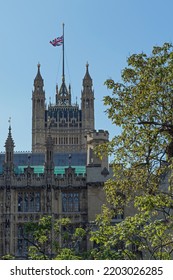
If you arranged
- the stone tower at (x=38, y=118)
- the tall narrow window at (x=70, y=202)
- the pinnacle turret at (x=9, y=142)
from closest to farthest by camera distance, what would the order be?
the tall narrow window at (x=70, y=202)
the pinnacle turret at (x=9, y=142)
the stone tower at (x=38, y=118)

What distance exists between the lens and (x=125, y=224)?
1936cm

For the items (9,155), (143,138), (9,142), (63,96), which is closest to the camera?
(143,138)

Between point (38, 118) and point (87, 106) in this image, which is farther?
point (38, 118)

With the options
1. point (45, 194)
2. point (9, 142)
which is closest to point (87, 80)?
point (9, 142)

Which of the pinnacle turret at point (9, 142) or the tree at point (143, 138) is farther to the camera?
the pinnacle turret at point (9, 142)

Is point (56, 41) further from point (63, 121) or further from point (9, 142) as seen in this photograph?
point (9, 142)

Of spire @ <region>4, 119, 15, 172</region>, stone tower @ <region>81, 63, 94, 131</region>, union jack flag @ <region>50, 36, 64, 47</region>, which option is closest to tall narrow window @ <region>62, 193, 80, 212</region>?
spire @ <region>4, 119, 15, 172</region>

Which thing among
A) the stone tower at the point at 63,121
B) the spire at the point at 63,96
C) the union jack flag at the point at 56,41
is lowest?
the stone tower at the point at 63,121

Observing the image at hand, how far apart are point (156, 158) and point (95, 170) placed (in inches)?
1306

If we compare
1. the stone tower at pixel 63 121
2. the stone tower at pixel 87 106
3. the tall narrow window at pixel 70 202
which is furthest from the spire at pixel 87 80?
the tall narrow window at pixel 70 202

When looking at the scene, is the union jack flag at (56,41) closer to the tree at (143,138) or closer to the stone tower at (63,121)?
the stone tower at (63,121)

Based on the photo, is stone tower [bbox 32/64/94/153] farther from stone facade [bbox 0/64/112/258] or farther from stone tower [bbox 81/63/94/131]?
stone facade [bbox 0/64/112/258]
